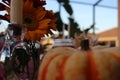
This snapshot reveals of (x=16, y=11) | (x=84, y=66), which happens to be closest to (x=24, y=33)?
(x=16, y=11)

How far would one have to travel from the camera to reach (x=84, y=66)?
42 centimetres

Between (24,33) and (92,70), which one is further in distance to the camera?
(24,33)

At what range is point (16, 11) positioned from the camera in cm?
55

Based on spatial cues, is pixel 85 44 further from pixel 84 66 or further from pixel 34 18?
pixel 34 18

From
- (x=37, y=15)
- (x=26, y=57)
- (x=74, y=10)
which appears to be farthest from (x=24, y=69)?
(x=74, y=10)

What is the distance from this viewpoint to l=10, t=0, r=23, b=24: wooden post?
553 millimetres

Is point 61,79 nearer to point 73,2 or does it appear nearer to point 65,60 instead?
point 65,60

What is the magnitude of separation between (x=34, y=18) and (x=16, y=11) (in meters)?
0.06

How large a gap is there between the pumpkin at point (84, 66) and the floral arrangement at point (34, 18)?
0.15m

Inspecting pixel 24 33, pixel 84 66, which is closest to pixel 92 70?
pixel 84 66

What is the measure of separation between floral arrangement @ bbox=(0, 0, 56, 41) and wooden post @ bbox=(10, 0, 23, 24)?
32mm

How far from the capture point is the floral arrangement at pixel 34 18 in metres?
0.59

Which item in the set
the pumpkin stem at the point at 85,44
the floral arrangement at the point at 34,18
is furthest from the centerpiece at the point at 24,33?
the pumpkin stem at the point at 85,44

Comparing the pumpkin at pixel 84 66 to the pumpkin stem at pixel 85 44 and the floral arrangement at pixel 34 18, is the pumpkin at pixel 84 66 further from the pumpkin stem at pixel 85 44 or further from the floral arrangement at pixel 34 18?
the floral arrangement at pixel 34 18
